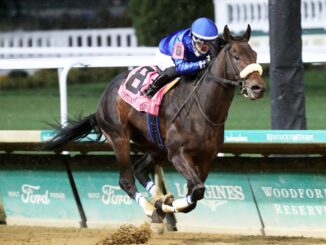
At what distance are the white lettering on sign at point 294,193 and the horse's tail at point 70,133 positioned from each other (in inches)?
58.4

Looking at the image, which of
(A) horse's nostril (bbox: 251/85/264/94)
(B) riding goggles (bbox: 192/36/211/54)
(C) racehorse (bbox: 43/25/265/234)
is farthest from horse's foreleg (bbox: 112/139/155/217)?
(A) horse's nostril (bbox: 251/85/264/94)

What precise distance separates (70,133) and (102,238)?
1.00 metres

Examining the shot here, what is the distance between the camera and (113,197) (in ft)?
28.8

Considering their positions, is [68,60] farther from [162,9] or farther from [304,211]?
[162,9]

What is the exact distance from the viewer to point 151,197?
840 cm

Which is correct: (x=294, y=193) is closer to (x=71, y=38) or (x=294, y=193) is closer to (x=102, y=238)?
(x=102, y=238)

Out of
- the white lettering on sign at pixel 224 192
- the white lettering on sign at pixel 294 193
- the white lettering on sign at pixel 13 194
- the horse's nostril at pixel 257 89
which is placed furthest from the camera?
the white lettering on sign at pixel 13 194

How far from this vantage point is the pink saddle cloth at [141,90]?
775 cm

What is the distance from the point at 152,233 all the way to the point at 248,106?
18.4 ft

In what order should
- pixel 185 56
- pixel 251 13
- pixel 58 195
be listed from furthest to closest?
pixel 251 13 < pixel 58 195 < pixel 185 56

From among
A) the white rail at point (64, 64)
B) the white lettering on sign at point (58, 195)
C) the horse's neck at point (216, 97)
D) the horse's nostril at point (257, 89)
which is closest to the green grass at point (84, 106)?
the white lettering on sign at point (58, 195)

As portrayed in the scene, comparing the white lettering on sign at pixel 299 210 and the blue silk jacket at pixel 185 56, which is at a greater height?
the blue silk jacket at pixel 185 56

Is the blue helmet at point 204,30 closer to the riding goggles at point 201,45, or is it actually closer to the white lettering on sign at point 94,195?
the riding goggles at point 201,45

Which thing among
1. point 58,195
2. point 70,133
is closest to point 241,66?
point 70,133
